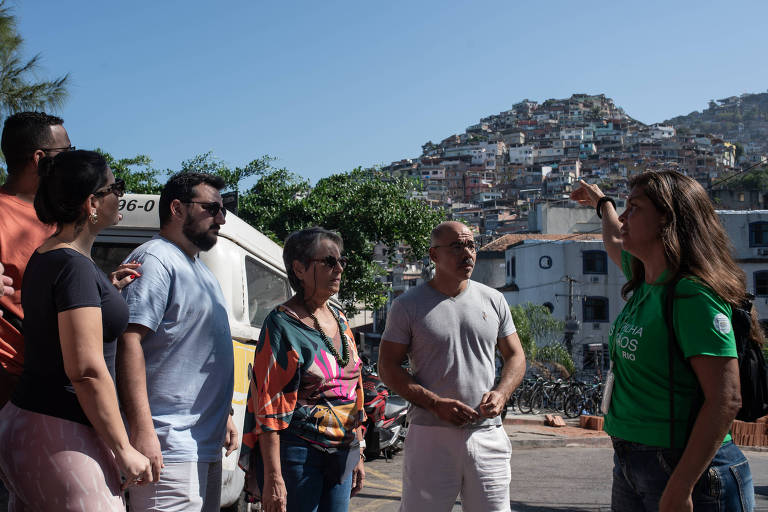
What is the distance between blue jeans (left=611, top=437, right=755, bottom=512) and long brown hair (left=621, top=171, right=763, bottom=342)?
1.52 ft

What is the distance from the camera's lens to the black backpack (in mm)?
2625

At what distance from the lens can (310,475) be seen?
3449 millimetres

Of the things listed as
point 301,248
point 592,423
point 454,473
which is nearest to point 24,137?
point 301,248

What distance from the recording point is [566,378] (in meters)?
29.3

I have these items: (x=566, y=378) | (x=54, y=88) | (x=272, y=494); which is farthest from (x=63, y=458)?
(x=566, y=378)

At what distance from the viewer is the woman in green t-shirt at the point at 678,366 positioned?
8.50 feet

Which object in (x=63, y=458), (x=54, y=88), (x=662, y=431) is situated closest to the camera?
(x=63, y=458)

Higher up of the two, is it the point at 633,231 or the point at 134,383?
the point at 633,231

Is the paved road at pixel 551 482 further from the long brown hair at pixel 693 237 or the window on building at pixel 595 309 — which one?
the window on building at pixel 595 309

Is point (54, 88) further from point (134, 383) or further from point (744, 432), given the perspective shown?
point (744, 432)

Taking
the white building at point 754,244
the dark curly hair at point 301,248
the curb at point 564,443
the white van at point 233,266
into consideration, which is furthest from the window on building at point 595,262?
the dark curly hair at point 301,248

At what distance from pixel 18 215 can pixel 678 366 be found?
2.63 metres

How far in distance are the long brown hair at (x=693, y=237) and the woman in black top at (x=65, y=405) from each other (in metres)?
1.98

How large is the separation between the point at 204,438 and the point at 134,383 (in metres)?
0.44
